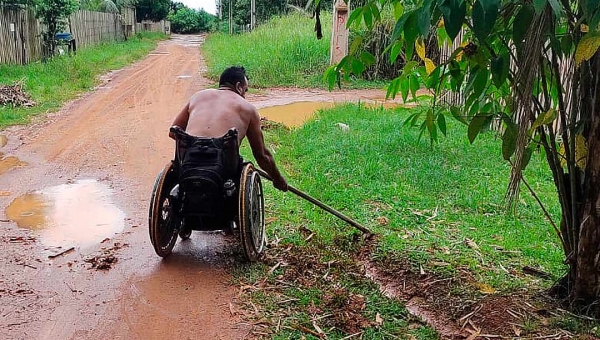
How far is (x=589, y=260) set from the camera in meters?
3.45

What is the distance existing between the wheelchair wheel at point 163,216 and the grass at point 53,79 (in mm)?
6367

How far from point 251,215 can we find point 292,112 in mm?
8347

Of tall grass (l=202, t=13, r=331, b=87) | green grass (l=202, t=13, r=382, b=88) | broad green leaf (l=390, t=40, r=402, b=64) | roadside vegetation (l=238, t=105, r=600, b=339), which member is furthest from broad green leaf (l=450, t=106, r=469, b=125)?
tall grass (l=202, t=13, r=331, b=87)

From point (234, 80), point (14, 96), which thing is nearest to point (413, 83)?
point (234, 80)

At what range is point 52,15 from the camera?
17.4m

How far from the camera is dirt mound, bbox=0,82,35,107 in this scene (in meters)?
11.1

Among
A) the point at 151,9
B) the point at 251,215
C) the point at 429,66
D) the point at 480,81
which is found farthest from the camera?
the point at 151,9

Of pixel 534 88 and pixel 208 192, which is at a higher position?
pixel 534 88

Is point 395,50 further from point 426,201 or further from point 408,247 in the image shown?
point 426,201

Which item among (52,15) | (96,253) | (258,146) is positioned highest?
(52,15)

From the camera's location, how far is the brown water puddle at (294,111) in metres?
11.3

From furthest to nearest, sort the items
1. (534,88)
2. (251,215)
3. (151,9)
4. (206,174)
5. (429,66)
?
(151,9), (251,215), (206,174), (429,66), (534,88)

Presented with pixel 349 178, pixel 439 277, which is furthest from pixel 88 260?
pixel 349 178

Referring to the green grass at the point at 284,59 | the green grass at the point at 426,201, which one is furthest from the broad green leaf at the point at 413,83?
the green grass at the point at 284,59
